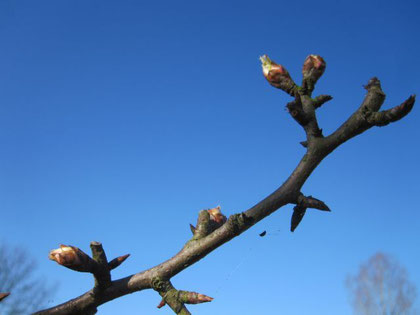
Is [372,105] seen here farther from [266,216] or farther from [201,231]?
[201,231]

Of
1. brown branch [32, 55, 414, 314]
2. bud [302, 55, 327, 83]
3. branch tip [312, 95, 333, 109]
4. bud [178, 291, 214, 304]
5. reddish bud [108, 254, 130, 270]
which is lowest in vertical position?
bud [178, 291, 214, 304]

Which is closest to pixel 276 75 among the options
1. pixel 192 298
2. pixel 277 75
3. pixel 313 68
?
pixel 277 75

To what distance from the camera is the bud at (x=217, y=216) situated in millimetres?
1573

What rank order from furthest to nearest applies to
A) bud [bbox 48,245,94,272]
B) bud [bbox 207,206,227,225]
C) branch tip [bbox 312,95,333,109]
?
bud [bbox 207,206,227,225], branch tip [bbox 312,95,333,109], bud [bbox 48,245,94,272]

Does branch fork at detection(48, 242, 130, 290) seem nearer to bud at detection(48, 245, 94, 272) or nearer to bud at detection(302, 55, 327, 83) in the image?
bud at detection(48, 245, 94, 272)

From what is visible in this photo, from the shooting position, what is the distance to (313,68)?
58.8 inches

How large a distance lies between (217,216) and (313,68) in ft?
2.07

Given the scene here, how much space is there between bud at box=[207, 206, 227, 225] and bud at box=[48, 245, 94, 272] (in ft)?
1.64

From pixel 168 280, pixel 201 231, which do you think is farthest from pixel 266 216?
pixel 168 280

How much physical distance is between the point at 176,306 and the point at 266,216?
14.8 inches

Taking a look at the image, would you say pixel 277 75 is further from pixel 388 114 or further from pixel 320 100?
pixel 388 114

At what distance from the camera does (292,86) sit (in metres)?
1.47

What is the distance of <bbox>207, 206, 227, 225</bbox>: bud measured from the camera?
1573 mm

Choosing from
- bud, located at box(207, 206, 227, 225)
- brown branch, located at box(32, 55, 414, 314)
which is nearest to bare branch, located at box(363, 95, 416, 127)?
brown branch, located at box(32, 55, 414, 314)
